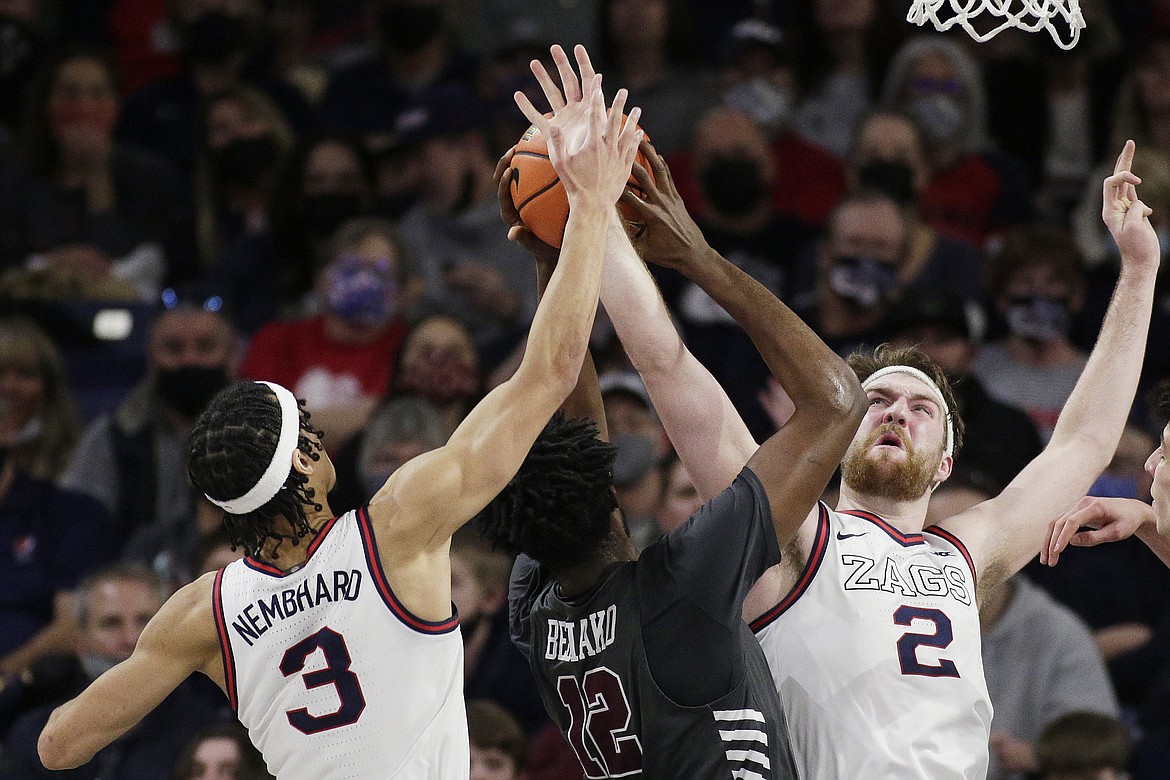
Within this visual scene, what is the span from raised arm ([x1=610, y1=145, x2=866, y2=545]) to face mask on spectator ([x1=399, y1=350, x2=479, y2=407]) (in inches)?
141

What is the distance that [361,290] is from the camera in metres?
8.54

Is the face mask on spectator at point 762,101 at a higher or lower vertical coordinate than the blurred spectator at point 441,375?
higher

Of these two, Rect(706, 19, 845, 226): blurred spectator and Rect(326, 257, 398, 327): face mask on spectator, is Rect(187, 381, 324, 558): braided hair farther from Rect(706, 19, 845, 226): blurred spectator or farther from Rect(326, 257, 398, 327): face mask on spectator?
Rect(706, 19, 845, 226): blurred spectator

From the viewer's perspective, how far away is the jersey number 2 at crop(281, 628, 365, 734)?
4133 millimetres

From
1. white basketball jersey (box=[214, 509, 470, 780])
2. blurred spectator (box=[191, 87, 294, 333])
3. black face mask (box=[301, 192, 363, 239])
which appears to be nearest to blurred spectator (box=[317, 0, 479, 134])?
blurred spectator (box=[191, 87, 294, 333])

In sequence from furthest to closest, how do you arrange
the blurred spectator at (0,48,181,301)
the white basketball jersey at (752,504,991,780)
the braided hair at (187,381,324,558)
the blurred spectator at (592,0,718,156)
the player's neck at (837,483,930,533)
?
the blurred spectator at (592,0,718,156) < the blurred spectator at (0,48,181,301) < the player's neck at (837,483,930,533) < the white basketball jersey at (752,504,991,780) < the braided hair at (187,381,324,558)

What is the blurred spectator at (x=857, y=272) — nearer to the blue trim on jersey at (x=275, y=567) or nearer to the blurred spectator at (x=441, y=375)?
the blurred spectator at (x=441, y=375)

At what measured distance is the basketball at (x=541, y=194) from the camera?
4.64m

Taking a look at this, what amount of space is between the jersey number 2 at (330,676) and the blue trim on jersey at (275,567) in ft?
0.62

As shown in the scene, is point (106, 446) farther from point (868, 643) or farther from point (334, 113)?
point (868, 643)

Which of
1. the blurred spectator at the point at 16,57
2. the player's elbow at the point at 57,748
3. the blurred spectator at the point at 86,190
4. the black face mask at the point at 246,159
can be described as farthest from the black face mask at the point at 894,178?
the player's elbow at the point at 57,748

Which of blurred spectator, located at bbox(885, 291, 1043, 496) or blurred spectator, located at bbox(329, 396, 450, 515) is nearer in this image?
blurred spectator, located at bbox(885, 291, 1043, 496)

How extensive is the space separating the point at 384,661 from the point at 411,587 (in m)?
0.19

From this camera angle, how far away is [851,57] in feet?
33.5
